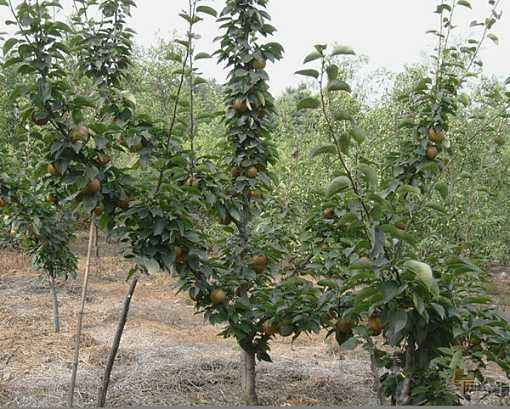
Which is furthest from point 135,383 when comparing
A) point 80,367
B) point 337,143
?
point 337,143

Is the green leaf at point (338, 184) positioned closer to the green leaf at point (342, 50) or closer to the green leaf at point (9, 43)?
the green leaf at point (342, 50)

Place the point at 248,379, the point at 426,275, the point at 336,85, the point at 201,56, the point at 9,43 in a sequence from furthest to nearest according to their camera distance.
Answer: the point at 248,379 < the point at 201,56 < the point at 9,43 < the point at 336,85 < the point at 426,275

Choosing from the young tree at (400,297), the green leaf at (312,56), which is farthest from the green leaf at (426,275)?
the green leaf at (312,56)

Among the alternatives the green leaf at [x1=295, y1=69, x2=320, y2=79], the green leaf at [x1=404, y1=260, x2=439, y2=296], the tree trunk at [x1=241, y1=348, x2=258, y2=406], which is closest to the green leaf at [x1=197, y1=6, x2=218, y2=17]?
the green leaf at [x1=295, y1=69, x2=320, y2=79]

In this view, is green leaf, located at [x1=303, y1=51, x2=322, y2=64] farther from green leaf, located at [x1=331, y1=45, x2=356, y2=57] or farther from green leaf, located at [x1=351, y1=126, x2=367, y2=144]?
green leaf, located at [x1=351, y1=126, x2=367, y2=144]

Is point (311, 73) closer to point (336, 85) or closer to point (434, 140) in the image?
point (336, 85)

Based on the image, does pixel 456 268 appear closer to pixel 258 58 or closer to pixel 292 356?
pixel 258 58

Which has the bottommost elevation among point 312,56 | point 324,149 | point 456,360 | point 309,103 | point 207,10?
point 456,360

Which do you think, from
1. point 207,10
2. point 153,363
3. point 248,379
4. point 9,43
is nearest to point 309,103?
point 207,10

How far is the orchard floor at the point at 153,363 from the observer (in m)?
4.39

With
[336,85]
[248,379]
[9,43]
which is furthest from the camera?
[248,379]

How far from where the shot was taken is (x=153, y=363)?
5180mm

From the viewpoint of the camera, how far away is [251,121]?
3.62m

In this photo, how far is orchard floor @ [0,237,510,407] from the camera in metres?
4.39
